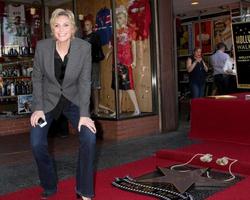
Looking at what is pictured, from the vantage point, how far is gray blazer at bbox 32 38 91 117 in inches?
128

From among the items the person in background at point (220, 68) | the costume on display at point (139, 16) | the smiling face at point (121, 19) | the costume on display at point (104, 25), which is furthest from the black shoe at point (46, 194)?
the person in background at point (220, 68)

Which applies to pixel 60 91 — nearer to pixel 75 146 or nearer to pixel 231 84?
pixel 75 146

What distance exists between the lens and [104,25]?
22.8ft

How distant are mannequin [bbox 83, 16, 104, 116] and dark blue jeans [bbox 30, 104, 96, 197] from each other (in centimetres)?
367

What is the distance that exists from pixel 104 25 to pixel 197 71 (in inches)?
104

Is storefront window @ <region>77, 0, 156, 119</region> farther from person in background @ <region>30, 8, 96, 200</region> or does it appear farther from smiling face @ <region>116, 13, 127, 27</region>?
person in background @ <region>30, 8, 96, 200</region>

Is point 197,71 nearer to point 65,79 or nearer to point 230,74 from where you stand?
point 230,74

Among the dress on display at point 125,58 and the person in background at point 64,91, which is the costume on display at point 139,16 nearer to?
the dress on display at point 125,58

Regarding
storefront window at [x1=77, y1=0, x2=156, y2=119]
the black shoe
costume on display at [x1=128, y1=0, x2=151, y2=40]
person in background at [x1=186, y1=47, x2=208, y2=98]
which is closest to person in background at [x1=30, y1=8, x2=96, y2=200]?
the black shoe

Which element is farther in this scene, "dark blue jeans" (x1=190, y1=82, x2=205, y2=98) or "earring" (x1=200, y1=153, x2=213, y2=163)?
"dark blue jeans" (x1=190, y1=82, x2=205, y2=98)

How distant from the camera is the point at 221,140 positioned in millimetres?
5434

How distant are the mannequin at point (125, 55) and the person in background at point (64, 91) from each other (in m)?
3.58

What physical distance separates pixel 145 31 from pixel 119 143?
2143mm

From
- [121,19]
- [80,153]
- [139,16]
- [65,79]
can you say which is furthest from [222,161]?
[139,16]
